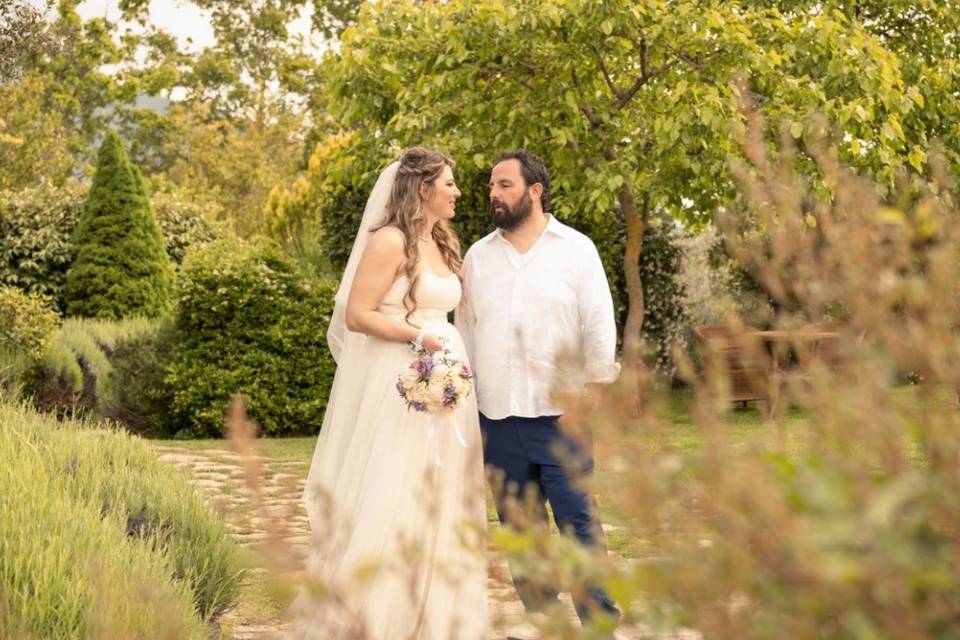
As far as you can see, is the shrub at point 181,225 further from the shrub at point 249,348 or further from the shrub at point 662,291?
the shrub at point 662,291

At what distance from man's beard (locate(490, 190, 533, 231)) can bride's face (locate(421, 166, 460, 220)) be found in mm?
181

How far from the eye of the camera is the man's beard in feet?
16.5

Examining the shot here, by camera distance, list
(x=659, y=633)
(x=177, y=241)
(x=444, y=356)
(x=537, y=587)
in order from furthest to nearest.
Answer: (x=177, y=241)
(x=444, y=356)
(x=537, y=587)
(x=659, y=633)

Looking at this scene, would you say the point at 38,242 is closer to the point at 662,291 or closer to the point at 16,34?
the point at 16,34

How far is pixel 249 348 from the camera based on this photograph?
12734 millimetres

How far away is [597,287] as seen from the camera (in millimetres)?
5039

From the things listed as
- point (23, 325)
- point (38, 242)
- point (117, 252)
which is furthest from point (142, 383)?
point (38, 242)

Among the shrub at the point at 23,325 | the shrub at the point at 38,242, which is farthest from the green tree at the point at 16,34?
the shrub at the point at 38,242

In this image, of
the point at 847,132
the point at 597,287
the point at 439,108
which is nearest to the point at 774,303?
the point at 847,132

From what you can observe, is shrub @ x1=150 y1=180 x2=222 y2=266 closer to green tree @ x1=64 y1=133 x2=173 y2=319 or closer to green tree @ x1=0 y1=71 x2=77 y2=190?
green tree @ x1=64 y1=133 x2=173 y2=319

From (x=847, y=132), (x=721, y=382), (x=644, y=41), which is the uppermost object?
(x=644, y=41)

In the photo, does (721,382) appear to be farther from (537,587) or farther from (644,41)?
(644,41)

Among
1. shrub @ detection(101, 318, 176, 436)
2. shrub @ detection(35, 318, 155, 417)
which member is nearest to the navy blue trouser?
shrub @ detection(35, 318, 155, 417)

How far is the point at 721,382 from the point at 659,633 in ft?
0.96
